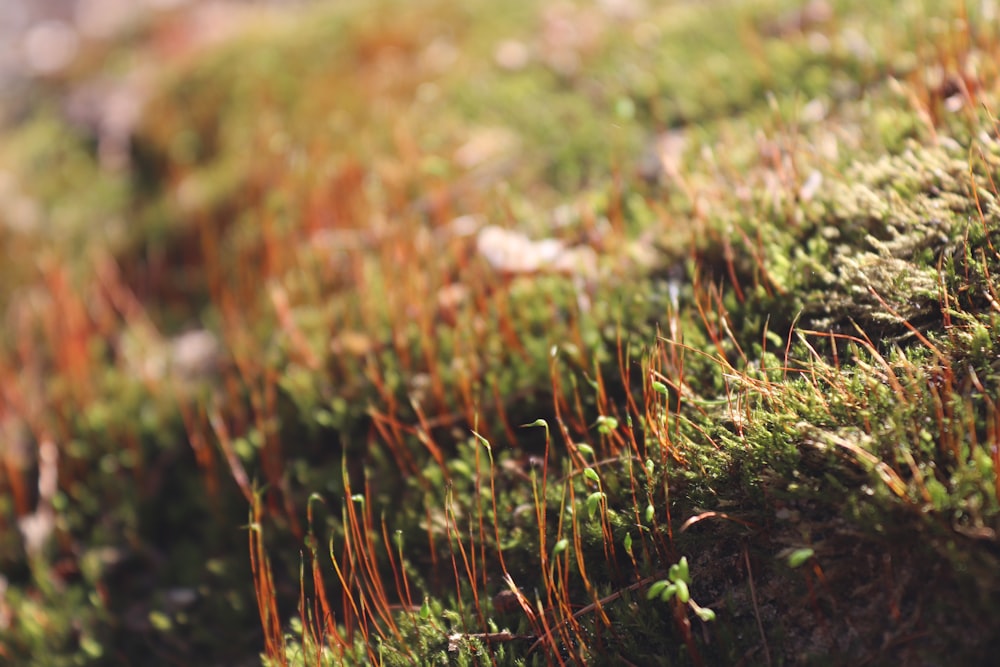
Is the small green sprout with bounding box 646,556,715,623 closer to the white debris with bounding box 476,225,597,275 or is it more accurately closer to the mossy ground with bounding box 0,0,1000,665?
the mossy ground with bounding box 0,0,1000,665

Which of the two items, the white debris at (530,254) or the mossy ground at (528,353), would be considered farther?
the white debris at (530,254)

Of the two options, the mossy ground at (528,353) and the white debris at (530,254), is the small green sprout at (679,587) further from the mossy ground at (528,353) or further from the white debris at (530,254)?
the white debris at (530,254)

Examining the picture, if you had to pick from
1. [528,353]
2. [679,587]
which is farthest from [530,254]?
[679,587]

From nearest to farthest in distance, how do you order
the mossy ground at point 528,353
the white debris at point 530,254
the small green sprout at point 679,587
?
the small green sprout at point 679,587
the mossy ground at point 528,353
the white debris at point 530,254

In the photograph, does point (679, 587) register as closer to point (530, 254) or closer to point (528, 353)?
point (528, 353)

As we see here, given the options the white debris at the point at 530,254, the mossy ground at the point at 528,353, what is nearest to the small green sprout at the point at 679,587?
the mossy ground at the point at 528,353

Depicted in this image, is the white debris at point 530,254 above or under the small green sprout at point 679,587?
above

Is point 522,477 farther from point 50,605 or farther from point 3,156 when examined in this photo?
point 3,156

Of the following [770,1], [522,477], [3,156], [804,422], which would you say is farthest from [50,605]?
[770,1]

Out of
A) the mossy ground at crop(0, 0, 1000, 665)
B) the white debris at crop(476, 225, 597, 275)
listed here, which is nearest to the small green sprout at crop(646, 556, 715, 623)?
the mossy ground at crop(0, 0, 1000, 665)
